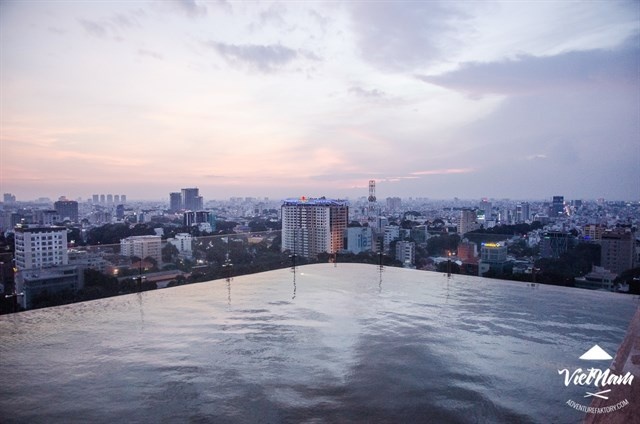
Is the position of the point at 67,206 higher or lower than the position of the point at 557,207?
higher

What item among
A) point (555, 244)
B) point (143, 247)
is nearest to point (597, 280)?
point (555, 244)

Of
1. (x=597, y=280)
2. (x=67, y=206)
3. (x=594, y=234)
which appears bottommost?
(x=597, y=280)

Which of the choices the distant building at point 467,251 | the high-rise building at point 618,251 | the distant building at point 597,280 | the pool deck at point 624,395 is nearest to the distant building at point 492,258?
the distant building at point 467,251

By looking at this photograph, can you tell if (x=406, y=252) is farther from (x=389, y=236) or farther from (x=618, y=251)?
(x=618, y=251)

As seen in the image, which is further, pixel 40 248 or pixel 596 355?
pixel 40 248

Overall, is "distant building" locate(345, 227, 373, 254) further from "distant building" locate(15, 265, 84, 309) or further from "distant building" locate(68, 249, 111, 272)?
"distant building" locate(15, 265, 84, 309)

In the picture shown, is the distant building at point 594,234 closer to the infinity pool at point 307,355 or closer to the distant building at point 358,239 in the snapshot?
the infinity pool at point 307,355

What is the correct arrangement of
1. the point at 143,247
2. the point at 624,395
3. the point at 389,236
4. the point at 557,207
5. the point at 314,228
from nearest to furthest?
the point at 624,395 < the point at 143,247 < the point at 389,236 < the point at 314,228 < the point at 557,207

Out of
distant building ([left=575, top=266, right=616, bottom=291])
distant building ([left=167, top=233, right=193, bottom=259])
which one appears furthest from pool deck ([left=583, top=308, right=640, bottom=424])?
distant building ([left=167, top=233, right=193, bottom=259])
